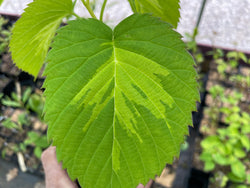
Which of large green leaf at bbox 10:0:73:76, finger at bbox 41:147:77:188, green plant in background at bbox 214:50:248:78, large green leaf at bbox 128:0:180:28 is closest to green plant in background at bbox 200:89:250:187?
green plant in background at bbox 214:50:248:78

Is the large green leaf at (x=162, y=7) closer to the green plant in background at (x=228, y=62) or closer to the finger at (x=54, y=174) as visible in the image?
the finger at (x=54, y=174)

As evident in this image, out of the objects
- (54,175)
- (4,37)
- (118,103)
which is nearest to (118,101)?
(118,103)

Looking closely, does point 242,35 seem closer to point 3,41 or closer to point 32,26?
point 3,41

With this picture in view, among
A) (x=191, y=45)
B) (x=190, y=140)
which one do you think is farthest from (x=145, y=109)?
(x=190, y=140)

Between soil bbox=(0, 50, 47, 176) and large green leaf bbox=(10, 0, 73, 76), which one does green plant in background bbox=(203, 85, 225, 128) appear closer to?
soil bbox=(0, 50, 47, 176)

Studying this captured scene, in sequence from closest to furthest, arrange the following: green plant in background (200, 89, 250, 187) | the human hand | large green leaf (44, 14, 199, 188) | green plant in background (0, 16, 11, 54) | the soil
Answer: large green leaf (44, 14, 199, 188), the human hand, green plant in background (200, 89, 250, 187), the soil, green plant in background (0, 16, 11, 54)

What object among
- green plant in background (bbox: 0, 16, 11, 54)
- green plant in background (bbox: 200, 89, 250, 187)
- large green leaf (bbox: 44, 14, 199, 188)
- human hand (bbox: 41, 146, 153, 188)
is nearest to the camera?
large green leaf (bbox: 44, 14, 199, 188)

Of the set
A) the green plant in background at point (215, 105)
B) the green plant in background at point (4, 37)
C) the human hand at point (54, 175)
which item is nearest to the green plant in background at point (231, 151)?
the green plant in background at point (215, 105)
